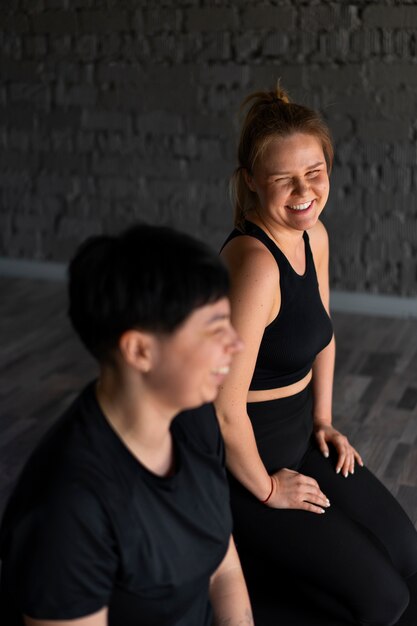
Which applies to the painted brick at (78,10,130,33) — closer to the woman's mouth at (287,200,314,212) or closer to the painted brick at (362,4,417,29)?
the painted brick at (362,4,417,29)

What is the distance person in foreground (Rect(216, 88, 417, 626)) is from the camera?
5.62ft

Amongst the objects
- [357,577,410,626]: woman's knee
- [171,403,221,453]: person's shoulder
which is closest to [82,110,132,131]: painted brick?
[357,577,410,626]: woman's knee

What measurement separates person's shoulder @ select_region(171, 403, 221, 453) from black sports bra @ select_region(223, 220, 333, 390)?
0.40m

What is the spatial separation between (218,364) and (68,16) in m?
3.27

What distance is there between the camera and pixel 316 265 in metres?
2.03

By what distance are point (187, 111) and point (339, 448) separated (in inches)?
93.2

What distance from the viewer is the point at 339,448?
6.47ft

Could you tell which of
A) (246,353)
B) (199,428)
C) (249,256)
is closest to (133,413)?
(199,428)

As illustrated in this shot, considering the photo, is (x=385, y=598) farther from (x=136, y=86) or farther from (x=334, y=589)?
(x=136, y=86)

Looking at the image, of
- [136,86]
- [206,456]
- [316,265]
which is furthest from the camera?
[136,86]

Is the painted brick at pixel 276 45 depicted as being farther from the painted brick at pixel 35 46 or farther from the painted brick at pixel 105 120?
the painted brick at pixel 35 46

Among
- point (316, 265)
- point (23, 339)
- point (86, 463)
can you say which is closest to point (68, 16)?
point (23, 339)

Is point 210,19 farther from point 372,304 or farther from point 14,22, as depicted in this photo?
point 372,304

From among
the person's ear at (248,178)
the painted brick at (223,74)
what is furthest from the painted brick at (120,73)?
the person's ear at (248,178)
